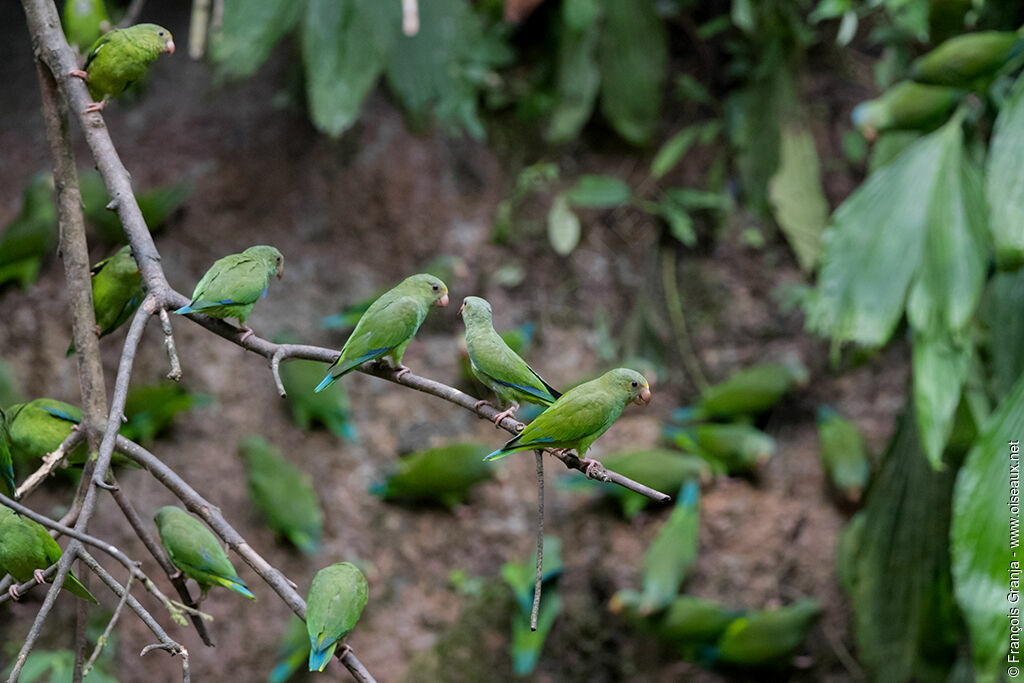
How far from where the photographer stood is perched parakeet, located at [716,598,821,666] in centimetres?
346

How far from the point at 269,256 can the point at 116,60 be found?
1.89ft

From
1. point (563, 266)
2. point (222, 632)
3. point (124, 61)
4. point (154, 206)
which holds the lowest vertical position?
point (222, 632)

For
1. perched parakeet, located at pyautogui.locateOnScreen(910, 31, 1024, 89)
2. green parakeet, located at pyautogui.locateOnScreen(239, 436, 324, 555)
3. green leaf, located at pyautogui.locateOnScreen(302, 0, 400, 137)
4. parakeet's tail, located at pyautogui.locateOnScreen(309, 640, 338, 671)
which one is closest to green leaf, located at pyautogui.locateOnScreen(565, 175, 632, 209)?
green leaf, located at pyautogui.locateOnScreen(302, 0, 400, 137)

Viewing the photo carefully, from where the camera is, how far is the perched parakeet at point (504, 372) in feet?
4.91

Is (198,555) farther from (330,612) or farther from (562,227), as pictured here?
(562,227)

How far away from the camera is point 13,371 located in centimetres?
380

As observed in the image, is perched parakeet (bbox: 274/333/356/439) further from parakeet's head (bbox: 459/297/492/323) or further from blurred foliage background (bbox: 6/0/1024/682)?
parakeet's head (bbox: 459/297/492/323)

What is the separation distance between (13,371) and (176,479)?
286cm

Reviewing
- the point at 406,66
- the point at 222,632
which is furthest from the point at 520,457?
the point at 406,66

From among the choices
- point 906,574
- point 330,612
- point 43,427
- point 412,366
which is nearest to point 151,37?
point 43,427

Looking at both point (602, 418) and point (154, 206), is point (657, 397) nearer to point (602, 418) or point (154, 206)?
point (154, 206)

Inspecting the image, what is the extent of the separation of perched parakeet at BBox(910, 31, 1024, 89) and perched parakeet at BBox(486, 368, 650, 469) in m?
2.16

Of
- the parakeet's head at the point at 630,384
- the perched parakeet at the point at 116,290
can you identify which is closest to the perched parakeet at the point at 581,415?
the parakeet's head at the point at 630,384

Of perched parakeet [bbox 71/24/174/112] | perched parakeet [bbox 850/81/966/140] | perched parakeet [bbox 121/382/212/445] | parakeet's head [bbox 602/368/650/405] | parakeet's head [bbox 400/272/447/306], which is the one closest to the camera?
parakeet's head [bbox 602/368/650/405]
